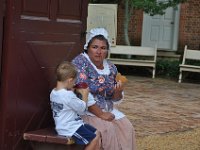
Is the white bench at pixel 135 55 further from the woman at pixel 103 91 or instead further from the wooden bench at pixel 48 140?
the wooden bench at pixel 48 140

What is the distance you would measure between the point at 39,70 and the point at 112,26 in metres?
11.0

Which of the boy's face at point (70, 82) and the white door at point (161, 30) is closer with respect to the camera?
the boy's face at point (70, 82)

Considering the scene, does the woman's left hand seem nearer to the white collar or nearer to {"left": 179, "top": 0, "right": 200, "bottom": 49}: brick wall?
the white collar

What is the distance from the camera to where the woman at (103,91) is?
14.6ft

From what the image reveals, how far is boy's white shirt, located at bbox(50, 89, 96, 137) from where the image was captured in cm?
410

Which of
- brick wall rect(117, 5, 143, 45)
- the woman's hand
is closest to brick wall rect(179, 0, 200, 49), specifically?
brick wall rect(117, 5, 143, 45)

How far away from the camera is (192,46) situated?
688 inches

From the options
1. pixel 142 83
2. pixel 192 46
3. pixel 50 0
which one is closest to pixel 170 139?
pixel 50 0

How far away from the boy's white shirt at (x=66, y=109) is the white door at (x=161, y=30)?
13.9 m

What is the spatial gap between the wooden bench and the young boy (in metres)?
0.08

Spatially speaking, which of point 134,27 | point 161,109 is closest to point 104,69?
point 161,109

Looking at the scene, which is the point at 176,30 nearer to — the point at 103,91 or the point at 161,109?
the point at 161,109

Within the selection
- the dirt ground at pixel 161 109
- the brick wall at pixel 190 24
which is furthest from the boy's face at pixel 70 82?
the brick wall at pixel 190 24

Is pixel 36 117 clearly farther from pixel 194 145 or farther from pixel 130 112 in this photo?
pixel 130 112
